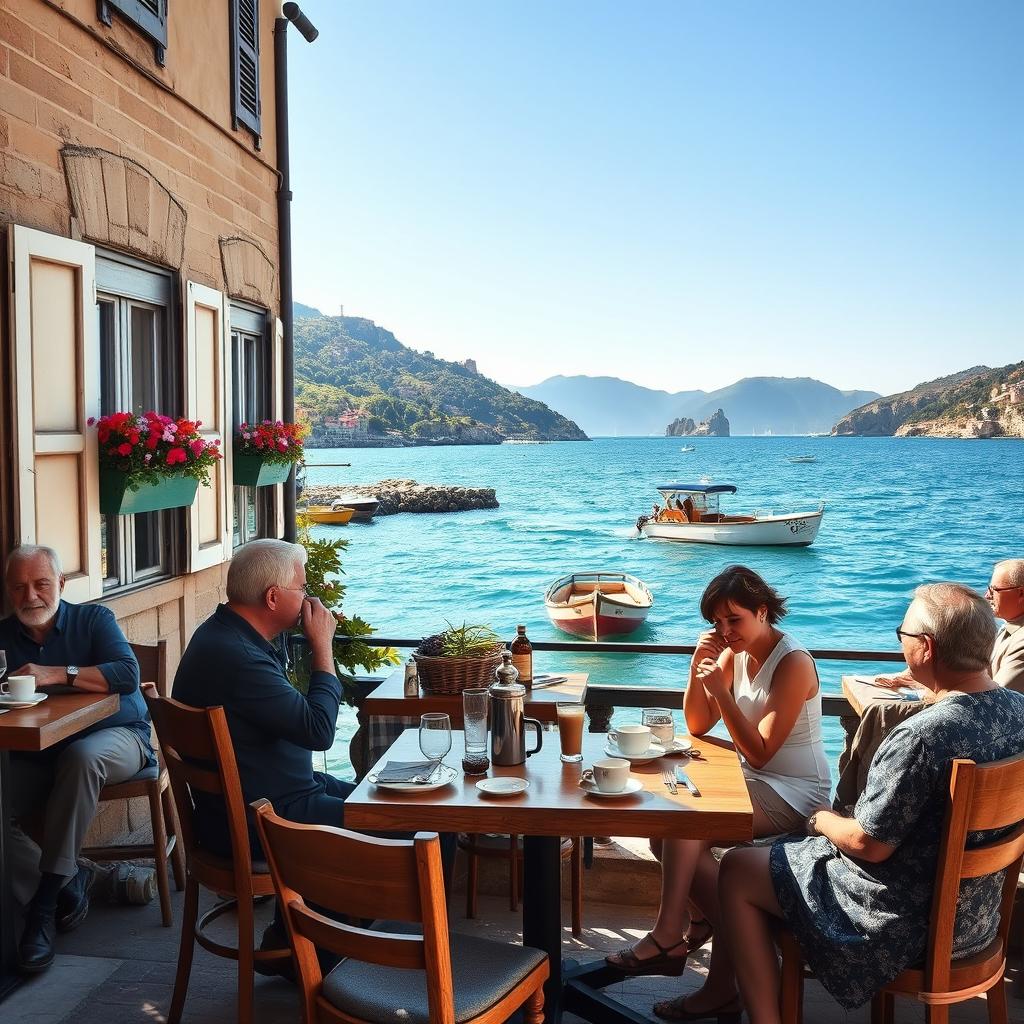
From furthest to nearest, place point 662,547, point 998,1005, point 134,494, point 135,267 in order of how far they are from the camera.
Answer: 1. point 662,547
2. point 135,267
3. point 134,494
4. point 998,1005

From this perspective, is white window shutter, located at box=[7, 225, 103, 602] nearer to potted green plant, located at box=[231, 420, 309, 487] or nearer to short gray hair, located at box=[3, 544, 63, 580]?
short gray hair, located at box=[3, 544, 63, 580]

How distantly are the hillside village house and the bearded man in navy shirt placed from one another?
7.4 inches

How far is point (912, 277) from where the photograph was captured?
50.0 m

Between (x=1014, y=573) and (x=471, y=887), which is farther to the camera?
(x=471, y=887)

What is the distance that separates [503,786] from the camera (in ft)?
8.30

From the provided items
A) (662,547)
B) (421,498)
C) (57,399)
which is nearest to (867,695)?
(57,399)

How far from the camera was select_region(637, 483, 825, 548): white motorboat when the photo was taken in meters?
36.0

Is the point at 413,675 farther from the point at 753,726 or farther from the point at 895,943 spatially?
the point at 895,943

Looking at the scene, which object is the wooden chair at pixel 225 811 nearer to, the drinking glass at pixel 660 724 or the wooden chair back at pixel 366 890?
the wooden chair back at pixel 366 890

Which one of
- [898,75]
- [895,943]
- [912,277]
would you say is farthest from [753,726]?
[912,277]

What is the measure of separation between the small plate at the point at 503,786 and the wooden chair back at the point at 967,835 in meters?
0.91

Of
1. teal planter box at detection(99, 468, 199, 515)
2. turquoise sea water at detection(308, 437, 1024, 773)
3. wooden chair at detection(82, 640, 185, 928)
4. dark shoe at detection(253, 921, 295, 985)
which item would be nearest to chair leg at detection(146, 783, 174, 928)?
wooden chair at detection(82, 640, 185, 928)

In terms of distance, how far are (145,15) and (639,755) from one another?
11.5ft

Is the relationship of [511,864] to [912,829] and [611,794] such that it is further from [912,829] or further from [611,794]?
[912,829]
